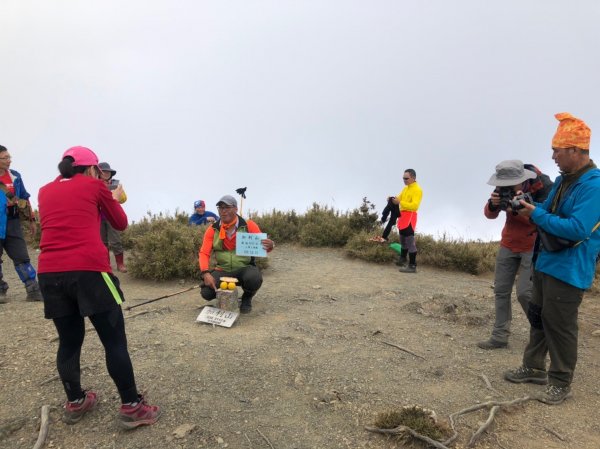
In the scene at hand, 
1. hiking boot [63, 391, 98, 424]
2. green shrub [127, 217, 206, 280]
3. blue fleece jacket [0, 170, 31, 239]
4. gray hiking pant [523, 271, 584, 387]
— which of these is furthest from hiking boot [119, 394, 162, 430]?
green shrub [127, 217, 206, 280]

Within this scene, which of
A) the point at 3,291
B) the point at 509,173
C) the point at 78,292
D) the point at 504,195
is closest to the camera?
the point at 78,292

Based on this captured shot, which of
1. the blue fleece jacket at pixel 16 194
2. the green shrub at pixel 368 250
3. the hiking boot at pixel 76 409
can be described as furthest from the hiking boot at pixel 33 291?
the green shrub at pixel 368 250

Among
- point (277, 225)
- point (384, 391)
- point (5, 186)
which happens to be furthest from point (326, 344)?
point (277, 225)

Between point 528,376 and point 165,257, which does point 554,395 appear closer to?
point 528,376

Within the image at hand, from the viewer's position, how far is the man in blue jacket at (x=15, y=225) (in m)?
5.45

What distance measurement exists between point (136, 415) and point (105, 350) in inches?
19.6

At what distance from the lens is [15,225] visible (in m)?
5.65

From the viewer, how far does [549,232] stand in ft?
10.6

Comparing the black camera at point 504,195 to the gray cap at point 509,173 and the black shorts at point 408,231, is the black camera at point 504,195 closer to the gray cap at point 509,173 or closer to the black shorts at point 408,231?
the gray cap at point 509,173

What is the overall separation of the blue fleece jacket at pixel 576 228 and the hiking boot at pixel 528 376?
96 cm

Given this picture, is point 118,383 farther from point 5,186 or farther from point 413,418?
point 5,186

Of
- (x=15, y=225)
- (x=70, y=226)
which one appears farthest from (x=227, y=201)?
(x=15, y=225)

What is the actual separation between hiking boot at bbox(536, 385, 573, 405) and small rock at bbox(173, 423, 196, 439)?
2.65 meters

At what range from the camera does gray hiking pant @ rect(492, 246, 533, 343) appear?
434cm
